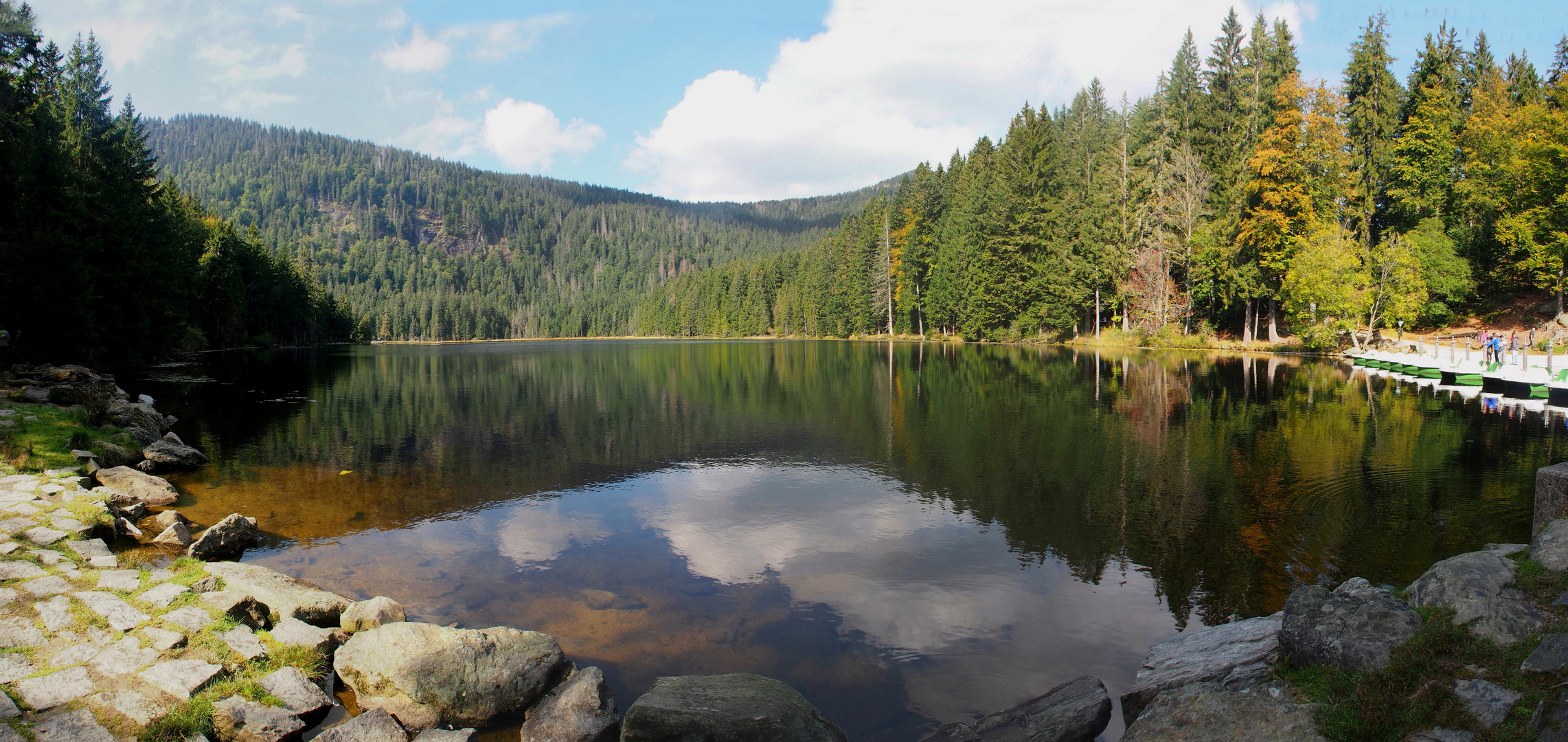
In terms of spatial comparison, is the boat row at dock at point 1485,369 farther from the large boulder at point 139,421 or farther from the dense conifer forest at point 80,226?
the dense conifer forest at point 80,226

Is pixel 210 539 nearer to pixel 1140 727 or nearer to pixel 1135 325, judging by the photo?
pixel 1140 727

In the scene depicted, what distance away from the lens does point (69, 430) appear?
573 inches

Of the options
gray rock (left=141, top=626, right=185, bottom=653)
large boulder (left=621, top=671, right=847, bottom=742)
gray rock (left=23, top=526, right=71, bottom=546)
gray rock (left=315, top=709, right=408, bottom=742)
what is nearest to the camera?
large boulder (left=621, top=671, right=847, bottom=742)

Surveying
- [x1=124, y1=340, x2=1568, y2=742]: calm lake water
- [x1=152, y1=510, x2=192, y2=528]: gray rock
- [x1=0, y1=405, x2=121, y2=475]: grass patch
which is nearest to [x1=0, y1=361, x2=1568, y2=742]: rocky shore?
[x1=124, y1=340, x2=1568, y2=742]: calm lake water

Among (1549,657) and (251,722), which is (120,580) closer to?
(251,722)

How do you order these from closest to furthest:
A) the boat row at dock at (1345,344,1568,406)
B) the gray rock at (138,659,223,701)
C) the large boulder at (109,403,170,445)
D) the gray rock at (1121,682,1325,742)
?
the gray rock at (1121,682,1325,742) < the gray rock at (138,659,223,701) < the large boulder at (109,403,170,445) < the boat row at dock at (1345,344,1568,406)

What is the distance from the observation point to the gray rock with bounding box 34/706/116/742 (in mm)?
4883

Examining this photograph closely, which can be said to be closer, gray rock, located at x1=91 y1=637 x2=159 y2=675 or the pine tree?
gray rock, located at x1=91 y1=637 x2=159 y2=675

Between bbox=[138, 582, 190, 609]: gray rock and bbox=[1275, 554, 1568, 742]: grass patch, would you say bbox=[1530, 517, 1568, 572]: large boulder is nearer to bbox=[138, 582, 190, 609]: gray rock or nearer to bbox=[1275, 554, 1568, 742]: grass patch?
bbox=[1275, 554, 1568, 742]: grass patch

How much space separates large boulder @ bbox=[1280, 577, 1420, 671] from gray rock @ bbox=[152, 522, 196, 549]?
12.7m

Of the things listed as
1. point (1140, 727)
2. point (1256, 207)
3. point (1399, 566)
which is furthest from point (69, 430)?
point (1256, 207)

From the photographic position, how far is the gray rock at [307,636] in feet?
22.5

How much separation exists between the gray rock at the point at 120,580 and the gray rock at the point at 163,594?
21cm

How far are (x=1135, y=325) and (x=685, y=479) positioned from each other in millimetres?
49662
